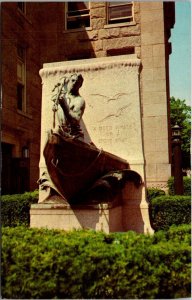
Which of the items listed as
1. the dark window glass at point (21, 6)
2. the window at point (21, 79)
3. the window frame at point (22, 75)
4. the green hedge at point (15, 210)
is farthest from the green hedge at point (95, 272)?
the dark window glass at point (21, 6)

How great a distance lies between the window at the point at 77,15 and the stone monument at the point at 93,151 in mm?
12195

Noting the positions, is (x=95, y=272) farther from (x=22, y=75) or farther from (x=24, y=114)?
(x=22, y=75)

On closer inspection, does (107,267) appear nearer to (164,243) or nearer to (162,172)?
(164,243)

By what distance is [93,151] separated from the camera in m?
6.02

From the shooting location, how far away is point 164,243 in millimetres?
4234

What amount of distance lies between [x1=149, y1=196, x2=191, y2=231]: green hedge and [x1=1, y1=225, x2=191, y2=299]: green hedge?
484cm

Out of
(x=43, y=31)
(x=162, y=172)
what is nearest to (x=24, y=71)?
(x=43, y=31)

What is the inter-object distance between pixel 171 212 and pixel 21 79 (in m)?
12.8

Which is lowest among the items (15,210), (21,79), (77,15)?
(15,210)

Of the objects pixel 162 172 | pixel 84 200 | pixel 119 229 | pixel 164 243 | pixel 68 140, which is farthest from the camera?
pixel 162 172

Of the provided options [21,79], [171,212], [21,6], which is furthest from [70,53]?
[171,212]

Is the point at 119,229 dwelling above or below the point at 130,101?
below

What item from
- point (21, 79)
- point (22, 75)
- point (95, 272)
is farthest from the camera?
point (22, 75)

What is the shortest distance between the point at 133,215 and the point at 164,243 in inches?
142
